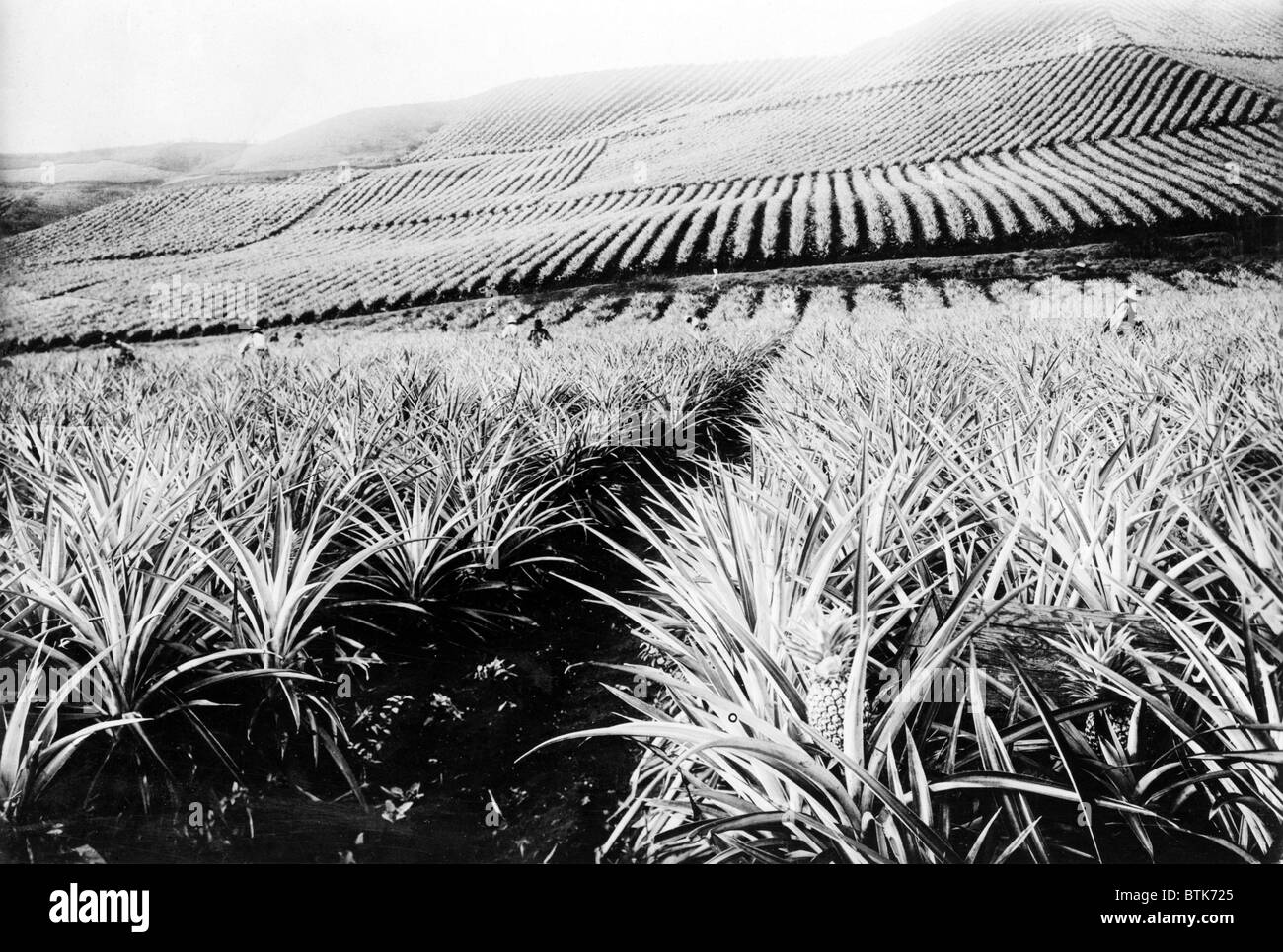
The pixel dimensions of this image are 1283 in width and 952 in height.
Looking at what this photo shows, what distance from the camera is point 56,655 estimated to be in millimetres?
1070

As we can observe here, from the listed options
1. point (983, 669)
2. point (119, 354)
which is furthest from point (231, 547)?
point (119, 354)

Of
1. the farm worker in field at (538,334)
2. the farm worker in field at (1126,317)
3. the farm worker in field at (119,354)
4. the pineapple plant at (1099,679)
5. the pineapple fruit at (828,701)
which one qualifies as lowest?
the pineapple plant at (1099,679)

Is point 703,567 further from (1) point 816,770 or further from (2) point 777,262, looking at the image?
(2) point 777,262

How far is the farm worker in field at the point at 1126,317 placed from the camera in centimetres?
208

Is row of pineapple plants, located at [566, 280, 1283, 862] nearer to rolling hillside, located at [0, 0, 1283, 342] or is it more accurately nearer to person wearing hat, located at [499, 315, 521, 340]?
rolling hillside, located at [0, 0, 1283, 342]

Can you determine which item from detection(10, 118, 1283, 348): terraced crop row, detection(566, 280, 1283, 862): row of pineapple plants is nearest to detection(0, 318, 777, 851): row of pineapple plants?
detection(10, 118, 1283, 348): terraced crop row

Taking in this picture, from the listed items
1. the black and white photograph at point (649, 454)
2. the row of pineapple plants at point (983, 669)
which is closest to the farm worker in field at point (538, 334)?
the black and white photograph at point (649, 454)

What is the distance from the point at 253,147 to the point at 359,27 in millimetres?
500

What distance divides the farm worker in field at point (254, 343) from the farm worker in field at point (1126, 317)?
9.70 feet

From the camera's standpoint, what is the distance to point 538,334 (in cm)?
282

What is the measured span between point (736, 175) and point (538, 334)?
113 cm

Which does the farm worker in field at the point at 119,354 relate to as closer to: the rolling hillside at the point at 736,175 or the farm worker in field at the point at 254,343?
the rolling hillside at the point at 736,175

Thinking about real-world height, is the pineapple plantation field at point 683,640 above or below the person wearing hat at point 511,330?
below
